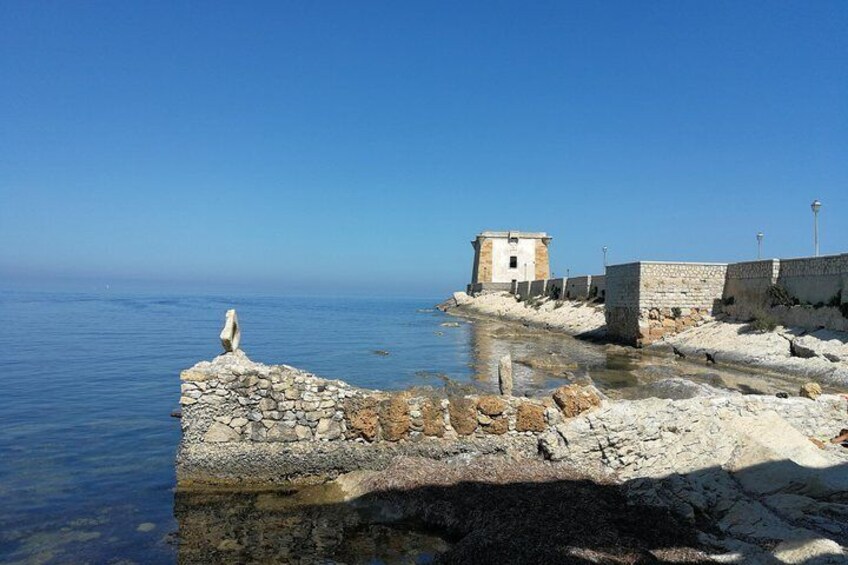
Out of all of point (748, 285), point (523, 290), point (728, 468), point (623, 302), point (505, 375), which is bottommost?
point (728, 468)

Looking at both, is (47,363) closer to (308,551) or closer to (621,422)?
(308,551)

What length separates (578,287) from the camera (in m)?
42.3

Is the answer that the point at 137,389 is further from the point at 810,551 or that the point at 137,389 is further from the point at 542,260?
the point at 542,260

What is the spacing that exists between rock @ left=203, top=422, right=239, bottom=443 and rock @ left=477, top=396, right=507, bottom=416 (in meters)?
3.56

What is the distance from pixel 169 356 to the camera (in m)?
25.2

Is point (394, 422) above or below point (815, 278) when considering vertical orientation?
below

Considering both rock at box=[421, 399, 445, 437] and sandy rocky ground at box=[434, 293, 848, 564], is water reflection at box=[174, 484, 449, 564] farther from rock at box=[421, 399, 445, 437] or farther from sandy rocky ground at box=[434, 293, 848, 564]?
sandy rocky ground at box=[434, 293, 848, 564]

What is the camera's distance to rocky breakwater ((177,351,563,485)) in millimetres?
8320

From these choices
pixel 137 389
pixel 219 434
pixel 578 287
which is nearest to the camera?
pixel 219 434

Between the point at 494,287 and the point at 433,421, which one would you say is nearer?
the point at 433,421

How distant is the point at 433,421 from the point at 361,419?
105 cm

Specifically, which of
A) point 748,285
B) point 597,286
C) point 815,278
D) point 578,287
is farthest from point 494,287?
point 815,278

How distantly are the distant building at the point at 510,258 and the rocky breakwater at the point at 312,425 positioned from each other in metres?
55.1

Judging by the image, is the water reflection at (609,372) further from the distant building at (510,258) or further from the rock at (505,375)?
the distant building at (510,258)
